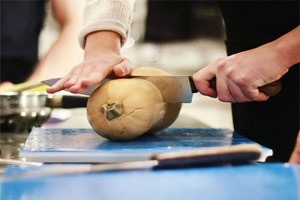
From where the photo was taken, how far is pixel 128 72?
95 centimetres

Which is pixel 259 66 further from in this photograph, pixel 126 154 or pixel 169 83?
pixel 126 154

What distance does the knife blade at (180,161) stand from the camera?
23.6 inches

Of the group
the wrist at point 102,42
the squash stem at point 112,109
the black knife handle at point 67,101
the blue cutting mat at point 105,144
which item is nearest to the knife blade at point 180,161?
the blue cutting mat at point 105,144

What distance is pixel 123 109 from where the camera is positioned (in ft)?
2.83

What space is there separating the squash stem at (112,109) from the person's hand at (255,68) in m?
0.16

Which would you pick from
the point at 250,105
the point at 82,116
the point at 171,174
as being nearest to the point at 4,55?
the point at 82,116

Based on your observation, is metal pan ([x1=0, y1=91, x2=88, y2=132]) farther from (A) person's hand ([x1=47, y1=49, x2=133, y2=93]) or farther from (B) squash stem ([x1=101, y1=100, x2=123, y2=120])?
(B) squash stem ([x1=101, y1=100, x2=123, y2=120])

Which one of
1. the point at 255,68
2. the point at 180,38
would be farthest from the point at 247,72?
the point at 180,38

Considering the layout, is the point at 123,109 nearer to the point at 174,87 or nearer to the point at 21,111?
the point at 174,87

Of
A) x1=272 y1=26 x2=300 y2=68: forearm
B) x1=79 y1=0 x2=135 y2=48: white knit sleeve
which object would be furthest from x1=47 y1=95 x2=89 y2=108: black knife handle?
x1=272 y1=26 x2=300 y2=68: forearm

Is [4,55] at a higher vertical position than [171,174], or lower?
higher

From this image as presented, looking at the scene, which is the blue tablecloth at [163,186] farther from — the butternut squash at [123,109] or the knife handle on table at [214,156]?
the butternut squash at [123,109]

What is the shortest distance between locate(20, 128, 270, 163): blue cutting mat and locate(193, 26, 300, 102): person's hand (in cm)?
7

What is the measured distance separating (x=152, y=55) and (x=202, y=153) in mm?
2826
